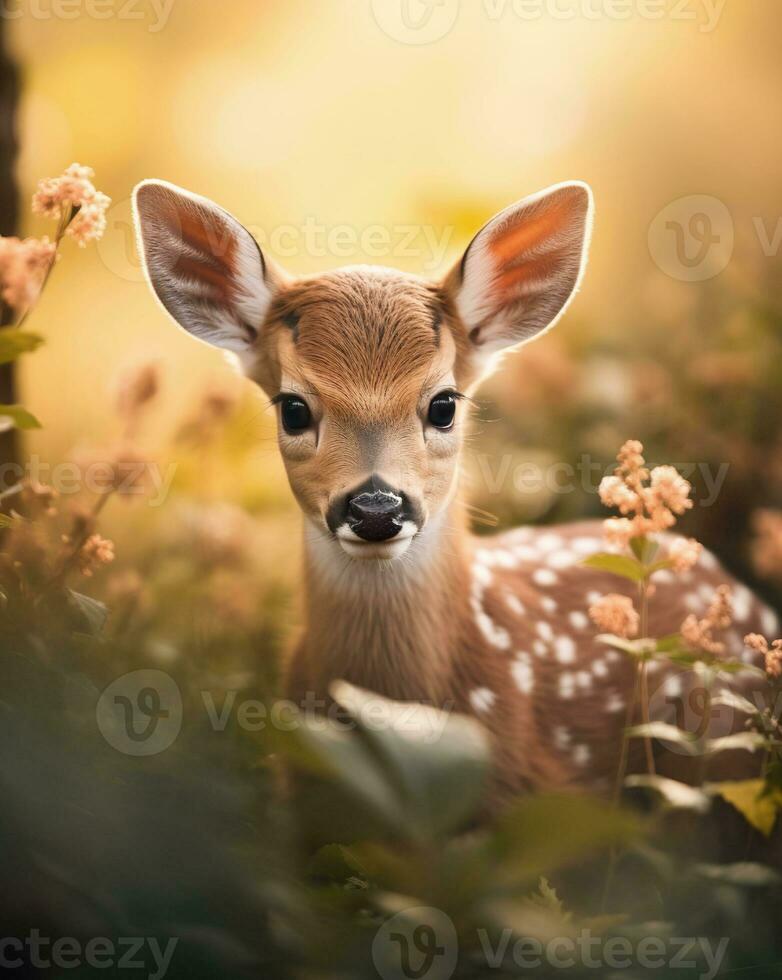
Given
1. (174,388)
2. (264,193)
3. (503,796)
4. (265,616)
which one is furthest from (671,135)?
(503,796)

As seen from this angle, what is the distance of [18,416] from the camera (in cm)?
132

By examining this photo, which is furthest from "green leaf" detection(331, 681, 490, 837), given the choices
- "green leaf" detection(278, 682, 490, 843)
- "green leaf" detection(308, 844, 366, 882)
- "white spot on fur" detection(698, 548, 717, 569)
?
"white spot on fur" detection(698, 548, 717, 569)

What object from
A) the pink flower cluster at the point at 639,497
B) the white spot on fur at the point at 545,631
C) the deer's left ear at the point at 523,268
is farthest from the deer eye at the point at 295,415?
the white spot on fur at the point at 545,631

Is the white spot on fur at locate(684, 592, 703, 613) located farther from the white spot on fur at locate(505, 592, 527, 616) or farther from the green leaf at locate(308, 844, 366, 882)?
the green leaf at locate(308, 844, 366, 882)

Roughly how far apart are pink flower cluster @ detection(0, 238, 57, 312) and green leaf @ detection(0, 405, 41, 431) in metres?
0.18

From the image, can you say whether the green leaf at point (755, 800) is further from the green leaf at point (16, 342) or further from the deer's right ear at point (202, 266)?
the deer's right ear at point (202, 266)

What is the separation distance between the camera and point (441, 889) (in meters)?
0.89

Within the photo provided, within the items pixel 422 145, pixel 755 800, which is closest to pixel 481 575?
pixel 755 800

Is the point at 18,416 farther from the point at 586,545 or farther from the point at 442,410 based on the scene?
the point at 586,545

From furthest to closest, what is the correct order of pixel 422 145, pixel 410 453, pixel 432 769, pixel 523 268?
pixel 422 145, pixel 523 268, pixel 410 453, pixel 432 769

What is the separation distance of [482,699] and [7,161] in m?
1.77

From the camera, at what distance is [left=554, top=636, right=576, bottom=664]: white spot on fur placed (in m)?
2.62

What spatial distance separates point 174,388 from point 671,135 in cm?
259

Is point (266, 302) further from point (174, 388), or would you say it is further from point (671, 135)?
point (671, 135)
